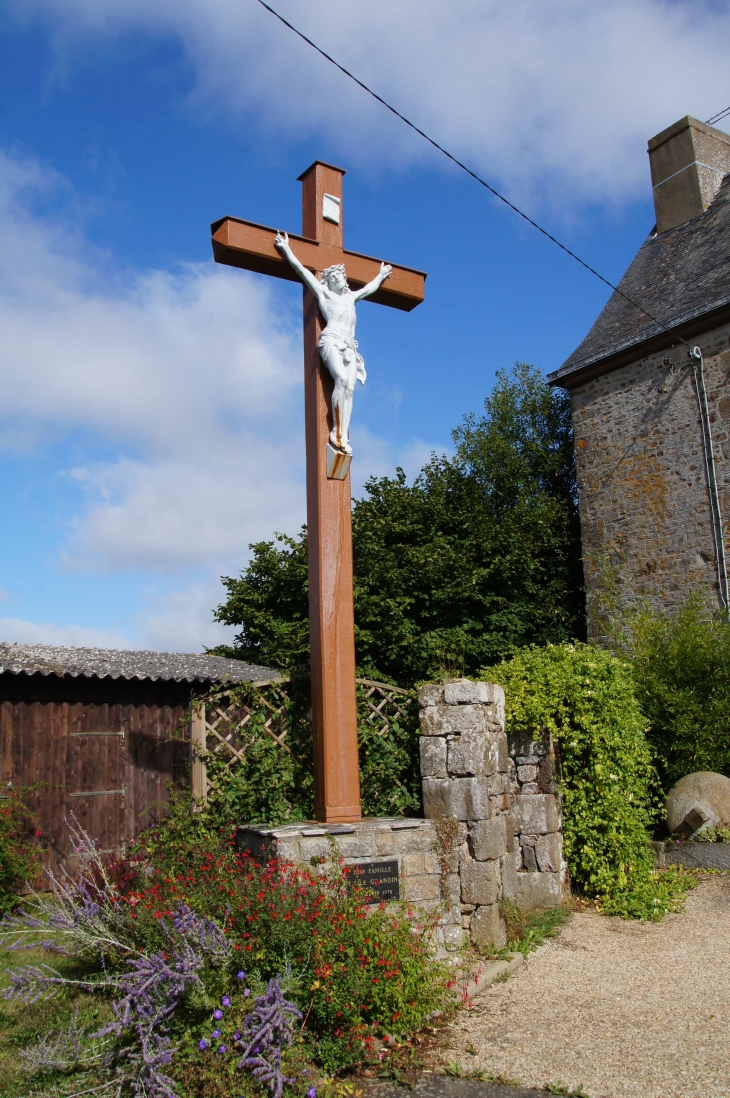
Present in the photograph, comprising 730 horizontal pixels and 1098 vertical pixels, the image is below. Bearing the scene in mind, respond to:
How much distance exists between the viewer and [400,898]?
4.89m

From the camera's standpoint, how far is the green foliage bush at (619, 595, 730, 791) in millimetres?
8445

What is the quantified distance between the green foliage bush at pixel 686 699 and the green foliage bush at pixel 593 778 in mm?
1620

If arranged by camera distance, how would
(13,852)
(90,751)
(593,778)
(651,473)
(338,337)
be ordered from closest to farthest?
(338,337) < (593,778) < (13,852) < (90,751) < (651,473)

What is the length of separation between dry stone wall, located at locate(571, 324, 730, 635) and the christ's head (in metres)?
7.77

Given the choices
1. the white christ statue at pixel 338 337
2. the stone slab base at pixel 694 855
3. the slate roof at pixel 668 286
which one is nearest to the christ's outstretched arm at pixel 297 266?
the white christ statue at pixel 338 337

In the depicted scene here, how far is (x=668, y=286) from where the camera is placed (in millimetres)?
13133

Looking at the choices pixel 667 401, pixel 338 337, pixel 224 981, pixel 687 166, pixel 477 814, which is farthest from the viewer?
pixel 687 166

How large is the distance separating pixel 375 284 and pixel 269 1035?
15.7 feet

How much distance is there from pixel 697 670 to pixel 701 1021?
5.15 meters

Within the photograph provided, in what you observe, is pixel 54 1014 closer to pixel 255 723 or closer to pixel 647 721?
pixel 255 723

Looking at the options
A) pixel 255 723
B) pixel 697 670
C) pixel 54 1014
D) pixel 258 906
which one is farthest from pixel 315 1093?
pixel 697 670

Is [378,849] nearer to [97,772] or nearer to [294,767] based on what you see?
[294,767]

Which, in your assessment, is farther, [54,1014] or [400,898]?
[400,898]

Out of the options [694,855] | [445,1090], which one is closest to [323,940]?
[445,1090]
